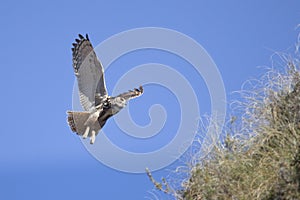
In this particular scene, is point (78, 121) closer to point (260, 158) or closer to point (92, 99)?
point (92, 99)

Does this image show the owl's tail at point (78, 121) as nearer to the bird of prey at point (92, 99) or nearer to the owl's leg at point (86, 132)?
the bird of prey at point (92, 99)

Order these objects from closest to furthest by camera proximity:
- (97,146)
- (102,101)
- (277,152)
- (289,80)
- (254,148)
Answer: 1. (277,152)
2. (254,148)
3. (289,80)
4. (97,146)
5. (102,101)

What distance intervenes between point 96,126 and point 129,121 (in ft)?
2.76

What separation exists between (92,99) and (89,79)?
320 mm

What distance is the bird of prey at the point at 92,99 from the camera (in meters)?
9.59

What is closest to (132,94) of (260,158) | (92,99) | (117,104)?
(117,104)

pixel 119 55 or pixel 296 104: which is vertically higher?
pixel 119 55

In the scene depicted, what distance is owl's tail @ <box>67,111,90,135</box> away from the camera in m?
9.78

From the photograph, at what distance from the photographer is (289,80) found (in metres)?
6.12

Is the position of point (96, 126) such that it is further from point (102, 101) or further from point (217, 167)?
point (217, 167)

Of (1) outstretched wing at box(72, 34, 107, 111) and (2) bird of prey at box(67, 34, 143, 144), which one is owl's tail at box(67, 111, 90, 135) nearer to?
(2) bird of prey at box(67, 34, 143, 144)

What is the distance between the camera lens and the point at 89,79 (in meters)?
9.73

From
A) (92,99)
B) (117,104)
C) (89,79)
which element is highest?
(89,79)

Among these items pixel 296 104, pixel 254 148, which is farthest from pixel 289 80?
pixel 254 148
